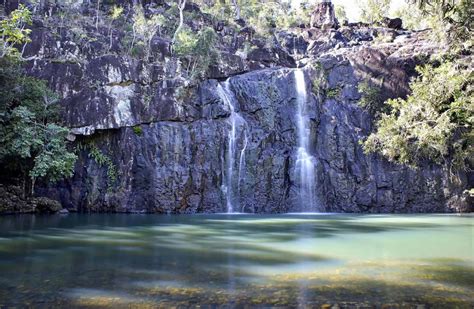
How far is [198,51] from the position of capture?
81.9ft

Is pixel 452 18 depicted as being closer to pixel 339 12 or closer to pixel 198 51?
pixel 198 51

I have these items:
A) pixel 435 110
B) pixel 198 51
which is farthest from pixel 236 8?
pixel 435 110

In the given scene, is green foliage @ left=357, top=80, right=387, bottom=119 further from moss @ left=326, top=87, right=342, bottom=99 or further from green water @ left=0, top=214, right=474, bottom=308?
green water @ left=0, top=214, right=474, bottom=308

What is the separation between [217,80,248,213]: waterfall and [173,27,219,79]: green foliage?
9.40ft

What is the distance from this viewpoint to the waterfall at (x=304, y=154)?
22.6m

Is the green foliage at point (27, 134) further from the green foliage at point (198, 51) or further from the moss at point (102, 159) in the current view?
the green foliage at point (198, 51)

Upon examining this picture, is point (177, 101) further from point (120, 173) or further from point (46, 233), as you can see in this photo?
point (46, 233)

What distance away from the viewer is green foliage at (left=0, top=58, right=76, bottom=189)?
682 inches

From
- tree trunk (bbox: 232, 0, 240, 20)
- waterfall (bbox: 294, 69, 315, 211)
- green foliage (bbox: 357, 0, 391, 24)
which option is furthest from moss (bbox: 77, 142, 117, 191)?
green foliage (bbox: 357, 0, 391, 24)

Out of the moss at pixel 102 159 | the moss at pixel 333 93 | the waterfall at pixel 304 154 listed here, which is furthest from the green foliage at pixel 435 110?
the moss at pixel 102 159

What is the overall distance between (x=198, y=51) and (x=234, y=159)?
24.2ft

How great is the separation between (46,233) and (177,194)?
10.8 metres

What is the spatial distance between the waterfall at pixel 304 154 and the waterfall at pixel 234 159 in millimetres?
3278

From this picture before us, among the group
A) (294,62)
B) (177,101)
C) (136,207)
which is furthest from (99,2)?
(136,207)
